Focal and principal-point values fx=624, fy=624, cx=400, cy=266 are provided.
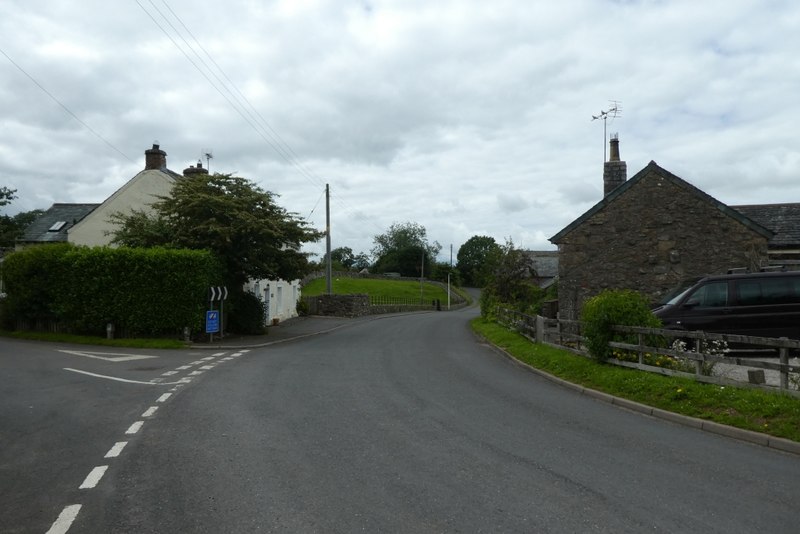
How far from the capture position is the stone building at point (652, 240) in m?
21.2

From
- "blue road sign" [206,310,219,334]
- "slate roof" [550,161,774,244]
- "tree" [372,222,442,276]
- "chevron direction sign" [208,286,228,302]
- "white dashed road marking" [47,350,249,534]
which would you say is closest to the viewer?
"white dashed road marking" [47,350,249,534]

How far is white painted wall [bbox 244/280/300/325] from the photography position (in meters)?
32.3

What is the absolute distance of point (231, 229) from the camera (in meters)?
23.3

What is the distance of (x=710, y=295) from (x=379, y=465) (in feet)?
35.3

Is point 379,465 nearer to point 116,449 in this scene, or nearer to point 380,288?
point 116,449

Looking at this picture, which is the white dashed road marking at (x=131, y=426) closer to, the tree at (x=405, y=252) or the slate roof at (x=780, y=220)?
the slate roof at (x=780, y=220)

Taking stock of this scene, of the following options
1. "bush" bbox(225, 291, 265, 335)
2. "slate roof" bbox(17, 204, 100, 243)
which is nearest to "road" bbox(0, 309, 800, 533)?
"bush" bbox(225, 291, 265, 335)

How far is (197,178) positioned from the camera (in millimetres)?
24922

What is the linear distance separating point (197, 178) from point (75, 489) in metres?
20.6

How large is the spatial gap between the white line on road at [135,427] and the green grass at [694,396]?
7.71m

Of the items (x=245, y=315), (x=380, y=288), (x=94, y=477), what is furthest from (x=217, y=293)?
(x=380, y=288)

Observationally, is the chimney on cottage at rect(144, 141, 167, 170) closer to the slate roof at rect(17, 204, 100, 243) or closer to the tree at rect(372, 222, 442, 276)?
the slate roof at rect(17, 204, 100, 243)

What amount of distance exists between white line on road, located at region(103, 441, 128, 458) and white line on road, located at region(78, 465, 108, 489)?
0.46 m

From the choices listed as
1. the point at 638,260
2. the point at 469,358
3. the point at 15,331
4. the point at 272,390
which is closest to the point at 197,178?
the point at 15,331
